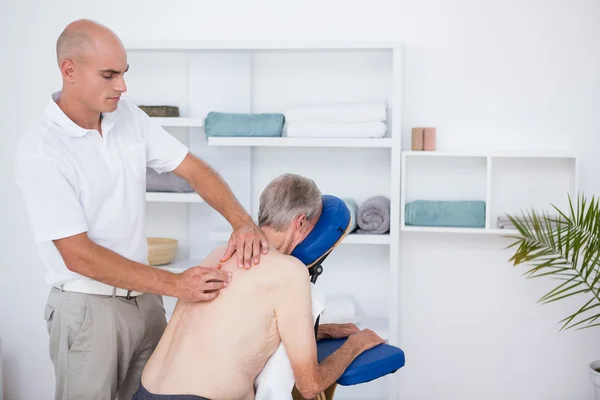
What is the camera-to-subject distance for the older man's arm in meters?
1.71

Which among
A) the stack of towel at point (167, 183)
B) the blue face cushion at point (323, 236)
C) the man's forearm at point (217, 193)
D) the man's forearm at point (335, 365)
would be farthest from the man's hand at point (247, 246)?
the stack of towel at point (167, 183)

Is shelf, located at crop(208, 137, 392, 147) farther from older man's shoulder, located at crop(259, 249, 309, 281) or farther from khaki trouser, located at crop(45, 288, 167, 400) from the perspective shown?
older man's shoulder, located at crop(259, 249, 309, 281)

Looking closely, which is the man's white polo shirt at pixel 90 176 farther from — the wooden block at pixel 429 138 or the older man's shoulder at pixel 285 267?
the wooden block at pixel 429 138

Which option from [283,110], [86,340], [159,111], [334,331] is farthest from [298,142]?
[86,340]

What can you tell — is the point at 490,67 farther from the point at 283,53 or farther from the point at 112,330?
the point at 112,330

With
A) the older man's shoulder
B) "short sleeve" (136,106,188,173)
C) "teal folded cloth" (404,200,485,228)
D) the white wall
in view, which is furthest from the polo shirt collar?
"teal folded cloth" (404,200,485,228)

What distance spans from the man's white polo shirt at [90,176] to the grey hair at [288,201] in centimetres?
44

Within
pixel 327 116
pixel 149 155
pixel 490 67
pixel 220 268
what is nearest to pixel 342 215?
pixel 220 268

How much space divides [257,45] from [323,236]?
146cm

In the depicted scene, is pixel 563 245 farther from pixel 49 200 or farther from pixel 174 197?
pixel 49 200

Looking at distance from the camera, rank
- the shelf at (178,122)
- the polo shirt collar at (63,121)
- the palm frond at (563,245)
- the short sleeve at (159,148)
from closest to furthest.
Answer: the polo shirt collar at (63,121) → the short sleeve at (159,148) → the palm frond at (563,245) → the shelf at (178,122)

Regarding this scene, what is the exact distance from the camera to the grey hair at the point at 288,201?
6.02 feet

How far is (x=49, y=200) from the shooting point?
1815mm

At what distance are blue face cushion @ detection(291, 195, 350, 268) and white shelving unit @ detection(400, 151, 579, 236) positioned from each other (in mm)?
1347
